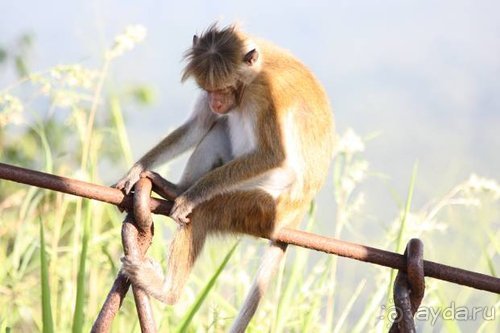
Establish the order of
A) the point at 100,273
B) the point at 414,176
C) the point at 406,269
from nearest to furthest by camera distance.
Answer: the point at 406,269, the point at 414,176, the point at 100,273

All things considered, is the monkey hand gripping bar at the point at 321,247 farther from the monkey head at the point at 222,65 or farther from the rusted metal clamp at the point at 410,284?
the monkey head at the point at 222,65

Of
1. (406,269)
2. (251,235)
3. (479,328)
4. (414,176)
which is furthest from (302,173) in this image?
(406,269)

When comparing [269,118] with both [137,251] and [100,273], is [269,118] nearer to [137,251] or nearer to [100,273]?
[137,251]

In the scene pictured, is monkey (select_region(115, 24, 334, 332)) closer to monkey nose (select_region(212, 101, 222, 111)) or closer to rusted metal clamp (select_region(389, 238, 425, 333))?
monkey nose (select_region(212, 101, 222, 111))

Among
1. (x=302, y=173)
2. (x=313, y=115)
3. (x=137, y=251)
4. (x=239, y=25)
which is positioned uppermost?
(x=239, y=25)

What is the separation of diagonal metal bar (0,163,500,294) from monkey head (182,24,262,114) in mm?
1490

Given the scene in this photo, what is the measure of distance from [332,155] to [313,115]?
21cm

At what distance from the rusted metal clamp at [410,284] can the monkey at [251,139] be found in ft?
3.84

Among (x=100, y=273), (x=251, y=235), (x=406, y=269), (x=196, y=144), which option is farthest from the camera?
(x=100, y=273)

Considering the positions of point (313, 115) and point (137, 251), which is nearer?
point (137, 251)

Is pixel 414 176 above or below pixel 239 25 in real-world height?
below

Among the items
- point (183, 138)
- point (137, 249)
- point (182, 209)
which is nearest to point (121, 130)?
point (183, 138)

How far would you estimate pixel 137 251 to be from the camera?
6.77 ft

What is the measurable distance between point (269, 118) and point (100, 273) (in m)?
2.37
